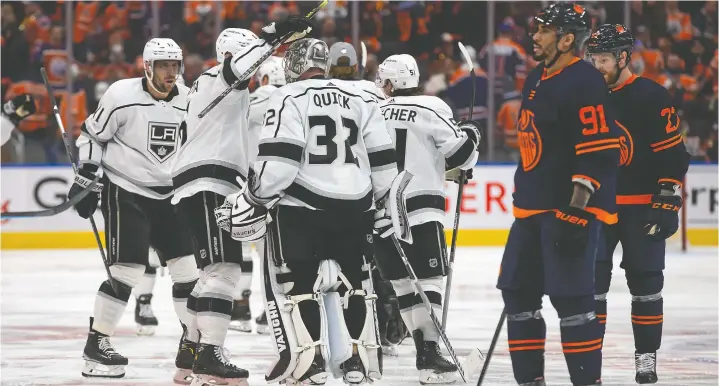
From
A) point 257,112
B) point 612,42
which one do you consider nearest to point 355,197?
point 612,42

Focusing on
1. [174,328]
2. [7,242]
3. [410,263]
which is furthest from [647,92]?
[7,242]

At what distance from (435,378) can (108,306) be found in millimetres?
A: 1461

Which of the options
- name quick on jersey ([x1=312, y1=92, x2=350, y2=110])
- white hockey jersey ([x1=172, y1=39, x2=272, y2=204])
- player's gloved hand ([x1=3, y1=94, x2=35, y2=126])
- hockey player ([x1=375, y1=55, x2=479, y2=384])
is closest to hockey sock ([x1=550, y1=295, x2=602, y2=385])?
name quick on jersey ([x1=312, y1=92, x2=350, y2=110])

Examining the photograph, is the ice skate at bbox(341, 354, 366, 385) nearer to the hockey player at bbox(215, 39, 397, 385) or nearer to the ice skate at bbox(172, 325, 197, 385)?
the hockey player at bbox(215, 39, 397, 385)

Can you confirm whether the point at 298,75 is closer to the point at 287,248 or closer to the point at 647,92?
the point at 287,248

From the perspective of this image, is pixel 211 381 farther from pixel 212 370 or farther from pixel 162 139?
pixel 162 139

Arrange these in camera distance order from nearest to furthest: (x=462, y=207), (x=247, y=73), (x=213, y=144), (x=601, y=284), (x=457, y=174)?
(x=247, y=73) → (x=213, y=144) → (x=601, y=284) → (x=457, y=174) → (x=462, y=207)

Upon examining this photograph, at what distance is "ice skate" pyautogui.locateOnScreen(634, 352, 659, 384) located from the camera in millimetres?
5672

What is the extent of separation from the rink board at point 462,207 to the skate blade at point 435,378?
6126 mm

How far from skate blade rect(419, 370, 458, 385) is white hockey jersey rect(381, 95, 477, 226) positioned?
66cm

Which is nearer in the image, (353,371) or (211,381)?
(353,371)

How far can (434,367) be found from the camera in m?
5.75

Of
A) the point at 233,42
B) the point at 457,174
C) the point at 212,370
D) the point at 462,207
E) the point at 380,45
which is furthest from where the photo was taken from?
the point at 380,45

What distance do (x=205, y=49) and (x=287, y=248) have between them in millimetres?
8497
